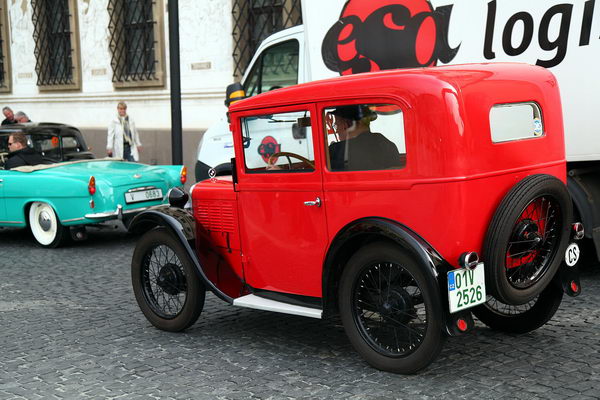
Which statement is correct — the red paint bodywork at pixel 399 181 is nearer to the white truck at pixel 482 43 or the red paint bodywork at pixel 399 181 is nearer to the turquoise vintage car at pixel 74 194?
the white truck at pixel 482 43

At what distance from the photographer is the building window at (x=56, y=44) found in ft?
67.9

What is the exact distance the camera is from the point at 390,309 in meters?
4.68

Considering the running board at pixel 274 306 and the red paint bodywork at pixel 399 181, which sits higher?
the red paint bodywork at pixel 399 181

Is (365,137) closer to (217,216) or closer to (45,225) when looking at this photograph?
(217,216)

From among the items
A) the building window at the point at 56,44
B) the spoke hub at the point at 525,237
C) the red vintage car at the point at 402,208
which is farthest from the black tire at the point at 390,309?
the building window at the point at 56,44

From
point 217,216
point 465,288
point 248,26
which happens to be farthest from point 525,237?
point 248,26

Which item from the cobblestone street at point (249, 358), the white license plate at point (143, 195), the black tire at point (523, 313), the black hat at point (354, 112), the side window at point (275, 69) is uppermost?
the side window at point (275, 69)

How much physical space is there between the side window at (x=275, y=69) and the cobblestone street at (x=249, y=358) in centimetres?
361

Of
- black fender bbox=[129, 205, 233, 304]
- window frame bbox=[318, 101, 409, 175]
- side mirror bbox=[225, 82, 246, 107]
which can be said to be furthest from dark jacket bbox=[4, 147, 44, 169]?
window frame bbox=[318, 101, 409, 175]

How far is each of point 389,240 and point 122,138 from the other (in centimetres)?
1151

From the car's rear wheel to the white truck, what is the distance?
11.1ft

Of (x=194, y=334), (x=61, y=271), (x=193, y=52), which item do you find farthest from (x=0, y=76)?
(x=194, y=334)

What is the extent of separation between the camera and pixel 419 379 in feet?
15.1

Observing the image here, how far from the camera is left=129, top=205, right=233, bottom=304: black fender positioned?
5570mm
